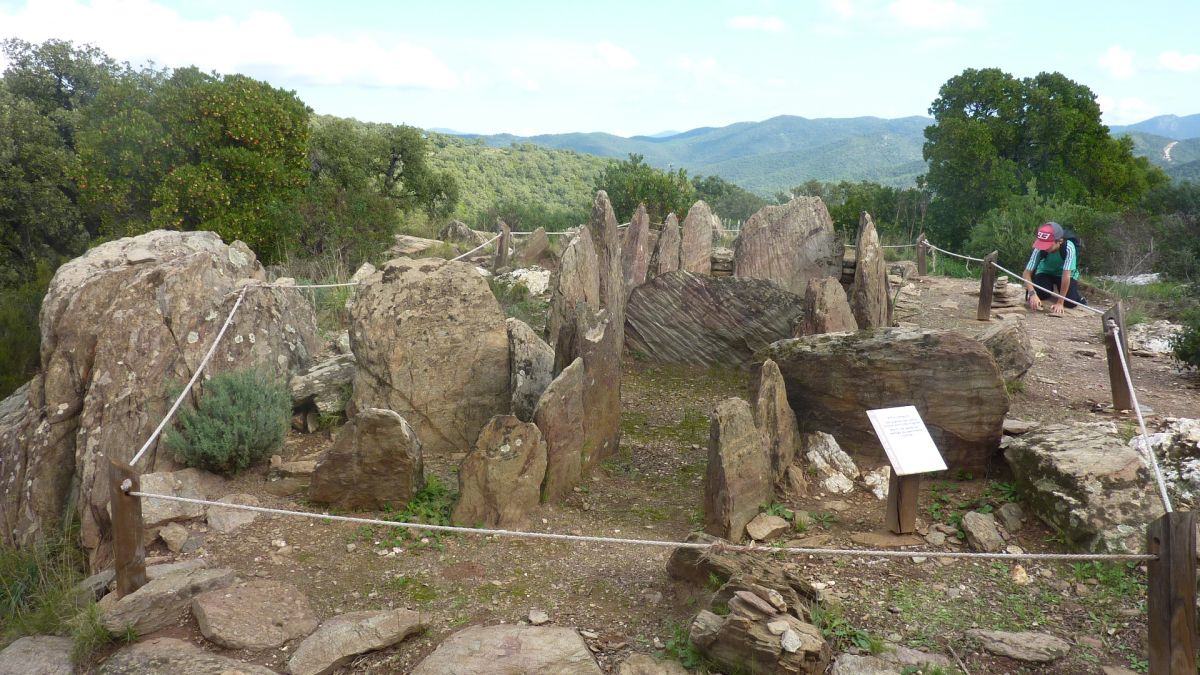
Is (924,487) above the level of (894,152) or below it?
below

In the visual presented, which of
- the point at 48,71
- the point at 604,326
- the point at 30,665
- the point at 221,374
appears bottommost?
the point at 30,665

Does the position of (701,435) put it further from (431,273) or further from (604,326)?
(431,273)

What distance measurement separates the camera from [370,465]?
5176 millimetres

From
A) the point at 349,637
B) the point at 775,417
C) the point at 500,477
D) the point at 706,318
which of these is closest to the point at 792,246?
the point at 706,318

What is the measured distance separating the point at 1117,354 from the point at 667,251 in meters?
5.89

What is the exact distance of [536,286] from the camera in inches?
458

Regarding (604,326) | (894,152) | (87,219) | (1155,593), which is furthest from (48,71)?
(894,152)

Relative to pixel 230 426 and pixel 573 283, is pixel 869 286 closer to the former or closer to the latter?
pixel 573 283

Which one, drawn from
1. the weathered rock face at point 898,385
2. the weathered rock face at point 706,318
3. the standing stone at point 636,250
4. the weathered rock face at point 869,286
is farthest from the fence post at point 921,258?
the weathered rock face at point 898,385

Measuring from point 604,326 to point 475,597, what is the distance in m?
2.51

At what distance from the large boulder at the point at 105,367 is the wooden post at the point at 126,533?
1179mm

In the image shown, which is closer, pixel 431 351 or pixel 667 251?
pixel 431 351

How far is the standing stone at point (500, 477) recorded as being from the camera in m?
4.98

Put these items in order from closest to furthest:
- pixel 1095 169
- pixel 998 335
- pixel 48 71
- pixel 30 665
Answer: pixel 30 665, pixel 998 335, pixel 48 71, pixel 1095 169
